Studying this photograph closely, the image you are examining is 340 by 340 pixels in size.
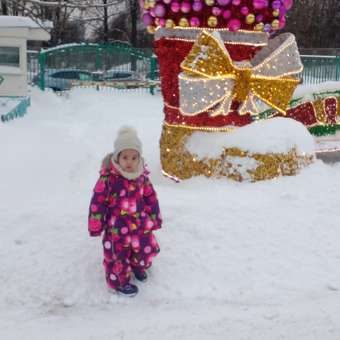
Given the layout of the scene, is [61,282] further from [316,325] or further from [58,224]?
[316,325]

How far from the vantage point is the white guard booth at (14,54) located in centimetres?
1278

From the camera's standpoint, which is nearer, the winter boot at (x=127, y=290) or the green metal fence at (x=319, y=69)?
the winter boot at (x=127, y=290)

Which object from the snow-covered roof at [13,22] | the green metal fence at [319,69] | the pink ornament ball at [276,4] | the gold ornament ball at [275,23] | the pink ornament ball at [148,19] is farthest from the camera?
the green metal fence at [319,69]

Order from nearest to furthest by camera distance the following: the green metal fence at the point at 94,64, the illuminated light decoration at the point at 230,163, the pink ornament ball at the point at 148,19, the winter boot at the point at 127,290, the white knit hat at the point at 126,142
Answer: the white knit hat at the point at 126,142
the winter boot at the point at 127,290
the illuminated light decoration at the point at 230,163
the pink ornament ball at the point at 148,19
the green metal fence at the point at 94,64

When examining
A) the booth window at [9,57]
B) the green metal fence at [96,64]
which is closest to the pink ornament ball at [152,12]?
the booth window at [9,57]

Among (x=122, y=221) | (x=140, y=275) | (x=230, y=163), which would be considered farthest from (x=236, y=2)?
(x=140, y=275)

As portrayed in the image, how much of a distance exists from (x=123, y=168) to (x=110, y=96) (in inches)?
575

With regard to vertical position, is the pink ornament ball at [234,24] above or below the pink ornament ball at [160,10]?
below

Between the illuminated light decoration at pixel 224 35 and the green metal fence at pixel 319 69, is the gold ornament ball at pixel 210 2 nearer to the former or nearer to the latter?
the illuminated light decoration at pixel 224 35

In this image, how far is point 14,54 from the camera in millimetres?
13180

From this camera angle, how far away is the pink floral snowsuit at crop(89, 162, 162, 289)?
3.92 m

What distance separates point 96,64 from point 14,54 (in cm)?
842

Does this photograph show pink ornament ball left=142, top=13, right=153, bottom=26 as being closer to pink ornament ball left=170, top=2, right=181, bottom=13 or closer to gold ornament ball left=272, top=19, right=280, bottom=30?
pink ornament ball left=170, top=2, right=181, bottom=13

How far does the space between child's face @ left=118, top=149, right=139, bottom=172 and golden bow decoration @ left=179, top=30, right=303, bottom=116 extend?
8.12 ft
